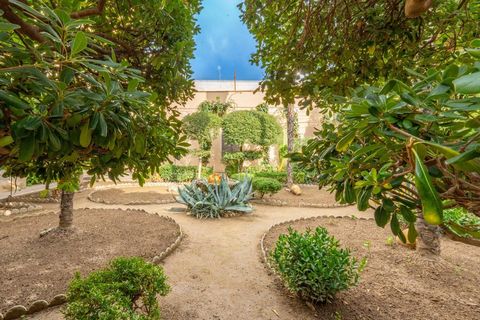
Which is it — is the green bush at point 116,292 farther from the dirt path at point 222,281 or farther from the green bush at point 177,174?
the green bush at point 177,174

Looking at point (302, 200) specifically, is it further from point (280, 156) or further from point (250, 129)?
point (280, 156)

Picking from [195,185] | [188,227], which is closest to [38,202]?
[195,185]

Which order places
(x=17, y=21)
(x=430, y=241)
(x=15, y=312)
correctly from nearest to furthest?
(x=17, y=21) < (x=15, y=312) < (x=430, y=241)

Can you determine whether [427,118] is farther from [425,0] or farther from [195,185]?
[195,185]

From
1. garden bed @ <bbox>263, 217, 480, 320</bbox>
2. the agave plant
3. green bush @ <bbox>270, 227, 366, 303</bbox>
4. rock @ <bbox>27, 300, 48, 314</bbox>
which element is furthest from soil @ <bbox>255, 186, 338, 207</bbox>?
rock @ <bbox>27, 300, 48, 314</bbox>

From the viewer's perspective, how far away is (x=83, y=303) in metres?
1.88

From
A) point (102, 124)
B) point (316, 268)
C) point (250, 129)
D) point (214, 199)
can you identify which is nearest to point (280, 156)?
point (316, 268)

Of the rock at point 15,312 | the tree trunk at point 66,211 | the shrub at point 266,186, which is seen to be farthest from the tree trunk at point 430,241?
the tree trunk at point 66,211

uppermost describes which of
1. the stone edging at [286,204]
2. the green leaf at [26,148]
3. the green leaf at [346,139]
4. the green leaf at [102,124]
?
the green leaf at [102,124]

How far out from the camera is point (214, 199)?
6.92 meters

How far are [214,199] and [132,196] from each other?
405cm

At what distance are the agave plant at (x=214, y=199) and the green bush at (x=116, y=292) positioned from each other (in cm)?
427

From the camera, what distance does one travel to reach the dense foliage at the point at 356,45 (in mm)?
1975

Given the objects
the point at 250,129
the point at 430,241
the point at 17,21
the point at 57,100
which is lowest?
the point at 430,241
